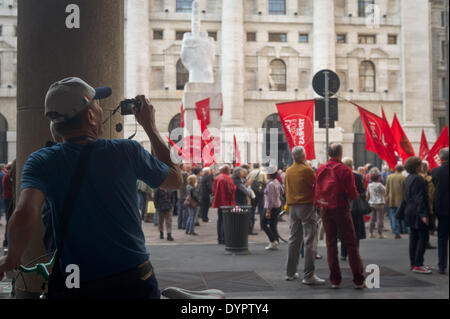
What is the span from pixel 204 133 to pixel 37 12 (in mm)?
15652

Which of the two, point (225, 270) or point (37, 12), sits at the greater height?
point (37, 12)

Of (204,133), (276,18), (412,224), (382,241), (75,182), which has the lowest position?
(382,241)

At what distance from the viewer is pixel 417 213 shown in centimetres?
869

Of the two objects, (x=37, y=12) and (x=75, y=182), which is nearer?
(x=75, y=182)

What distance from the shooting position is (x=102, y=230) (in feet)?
7.99

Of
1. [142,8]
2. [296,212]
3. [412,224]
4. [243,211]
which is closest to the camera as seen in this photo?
[296,212]

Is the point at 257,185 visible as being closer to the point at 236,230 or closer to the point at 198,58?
the point at 236,230

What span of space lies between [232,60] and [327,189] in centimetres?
3530

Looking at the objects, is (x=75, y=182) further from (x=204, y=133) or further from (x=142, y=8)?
(x=142, y=8)

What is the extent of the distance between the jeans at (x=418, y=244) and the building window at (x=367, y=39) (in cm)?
3800

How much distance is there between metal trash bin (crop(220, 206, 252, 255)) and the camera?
36.2ft

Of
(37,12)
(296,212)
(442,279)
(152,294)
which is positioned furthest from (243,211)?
(152,294)

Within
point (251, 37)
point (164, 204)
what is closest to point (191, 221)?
point (164, 204)

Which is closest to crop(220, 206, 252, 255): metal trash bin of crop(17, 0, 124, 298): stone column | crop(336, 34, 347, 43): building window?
crop(17, 0, 124, 298): stone column
